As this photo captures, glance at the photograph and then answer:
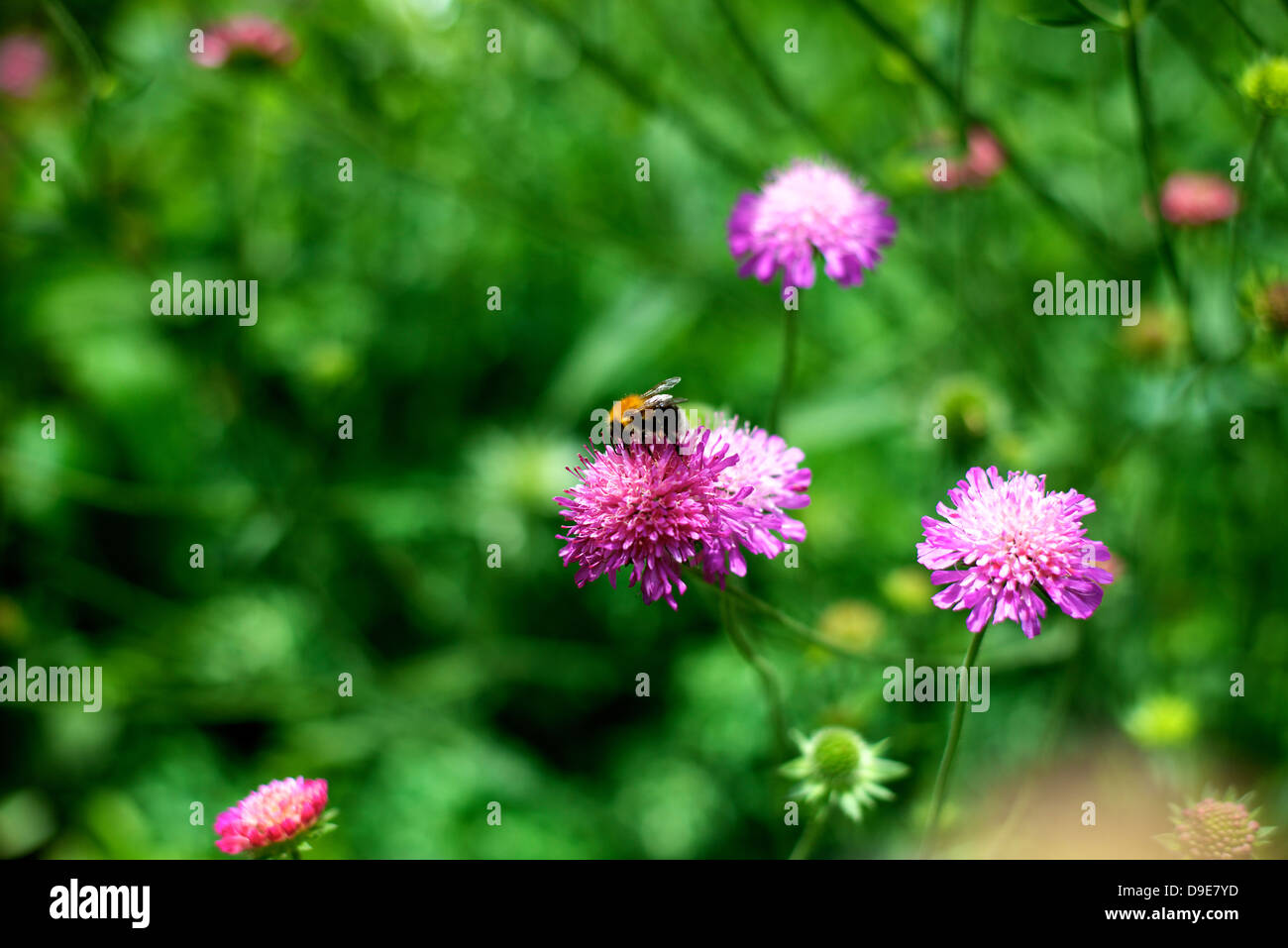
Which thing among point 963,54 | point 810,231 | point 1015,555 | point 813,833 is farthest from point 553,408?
point 1015,555

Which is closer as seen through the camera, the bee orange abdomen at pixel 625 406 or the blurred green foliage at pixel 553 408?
the bee orange abdomen at pixel 625 406

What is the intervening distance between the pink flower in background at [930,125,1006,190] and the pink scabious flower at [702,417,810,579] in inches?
32.9

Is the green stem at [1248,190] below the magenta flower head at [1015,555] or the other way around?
the other way around

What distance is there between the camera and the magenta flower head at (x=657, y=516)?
123cm

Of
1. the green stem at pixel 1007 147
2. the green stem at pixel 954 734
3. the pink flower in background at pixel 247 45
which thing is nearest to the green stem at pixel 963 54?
the green stem at pixel 1007 147

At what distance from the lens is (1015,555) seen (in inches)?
46.5

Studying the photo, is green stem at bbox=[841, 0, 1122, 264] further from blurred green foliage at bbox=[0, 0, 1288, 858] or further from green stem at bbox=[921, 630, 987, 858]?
green stem at bbox=[921, 630, 987, 858]

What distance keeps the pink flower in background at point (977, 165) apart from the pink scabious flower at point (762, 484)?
2.74ft

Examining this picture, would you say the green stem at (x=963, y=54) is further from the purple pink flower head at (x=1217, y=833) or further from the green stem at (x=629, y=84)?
the purple pink flower head at (x=1217, y=833)

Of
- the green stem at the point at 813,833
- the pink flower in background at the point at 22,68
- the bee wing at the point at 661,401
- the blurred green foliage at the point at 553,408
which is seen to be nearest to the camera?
the bee wing at the point at 661,401

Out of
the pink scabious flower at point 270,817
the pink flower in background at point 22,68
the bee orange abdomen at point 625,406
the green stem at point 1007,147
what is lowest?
the pink scabious flower at point 270,817

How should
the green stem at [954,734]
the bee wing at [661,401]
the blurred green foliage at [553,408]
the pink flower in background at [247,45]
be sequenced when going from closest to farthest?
the green stem at [954,734]
the bee wing at [661,401]
the blurred green foliage at [553,408]
the pink flower in background at [247,45]

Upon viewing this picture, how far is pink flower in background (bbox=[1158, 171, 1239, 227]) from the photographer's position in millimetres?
2146
